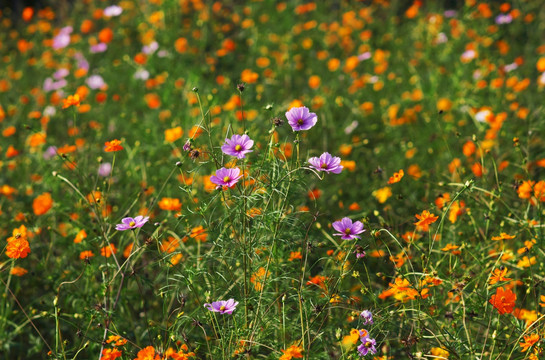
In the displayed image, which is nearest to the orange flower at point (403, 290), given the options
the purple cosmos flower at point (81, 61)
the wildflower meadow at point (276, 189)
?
the wildflower meadow at point (276, 189)

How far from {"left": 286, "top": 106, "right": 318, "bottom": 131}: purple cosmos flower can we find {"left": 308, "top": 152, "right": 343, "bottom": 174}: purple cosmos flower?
0.09m

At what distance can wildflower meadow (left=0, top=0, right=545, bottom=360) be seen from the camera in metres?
1.42

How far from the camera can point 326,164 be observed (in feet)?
4.59

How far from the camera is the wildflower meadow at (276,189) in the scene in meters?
1.42

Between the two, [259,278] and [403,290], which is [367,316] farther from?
[259,278]

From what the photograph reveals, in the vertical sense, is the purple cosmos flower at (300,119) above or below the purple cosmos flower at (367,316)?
above

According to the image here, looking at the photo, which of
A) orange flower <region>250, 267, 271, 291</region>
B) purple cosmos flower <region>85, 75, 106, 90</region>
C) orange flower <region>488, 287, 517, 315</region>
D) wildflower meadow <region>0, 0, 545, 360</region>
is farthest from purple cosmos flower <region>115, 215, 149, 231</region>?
purple cosmos flower <region>85, 75, 106, 90</region>

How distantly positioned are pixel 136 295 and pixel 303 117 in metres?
0.89

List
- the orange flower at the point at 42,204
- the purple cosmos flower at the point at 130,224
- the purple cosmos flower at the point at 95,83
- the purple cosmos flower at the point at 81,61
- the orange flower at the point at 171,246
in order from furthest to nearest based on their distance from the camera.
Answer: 1. the purple cosmos flower at the point at 81,61
2. the purple cosmos flower at the point at 95,83
3. the orange flower at the point at 42,204
4. the orange flower at the point at 171,246
5. the purple cosmos flower at the point at 130,224

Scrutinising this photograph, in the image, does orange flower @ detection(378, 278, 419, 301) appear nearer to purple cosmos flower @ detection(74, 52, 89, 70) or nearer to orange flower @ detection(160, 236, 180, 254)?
orange flower @ detection(160, 236, 180, 254)

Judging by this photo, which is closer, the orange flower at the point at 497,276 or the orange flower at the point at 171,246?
the orange flower at the point at 497,276

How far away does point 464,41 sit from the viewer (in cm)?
407

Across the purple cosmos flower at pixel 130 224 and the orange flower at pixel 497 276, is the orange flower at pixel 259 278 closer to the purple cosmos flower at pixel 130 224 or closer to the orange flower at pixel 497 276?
the purple cosmos flower at pixel 130 224

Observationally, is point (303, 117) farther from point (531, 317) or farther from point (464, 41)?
point (464, 41)
